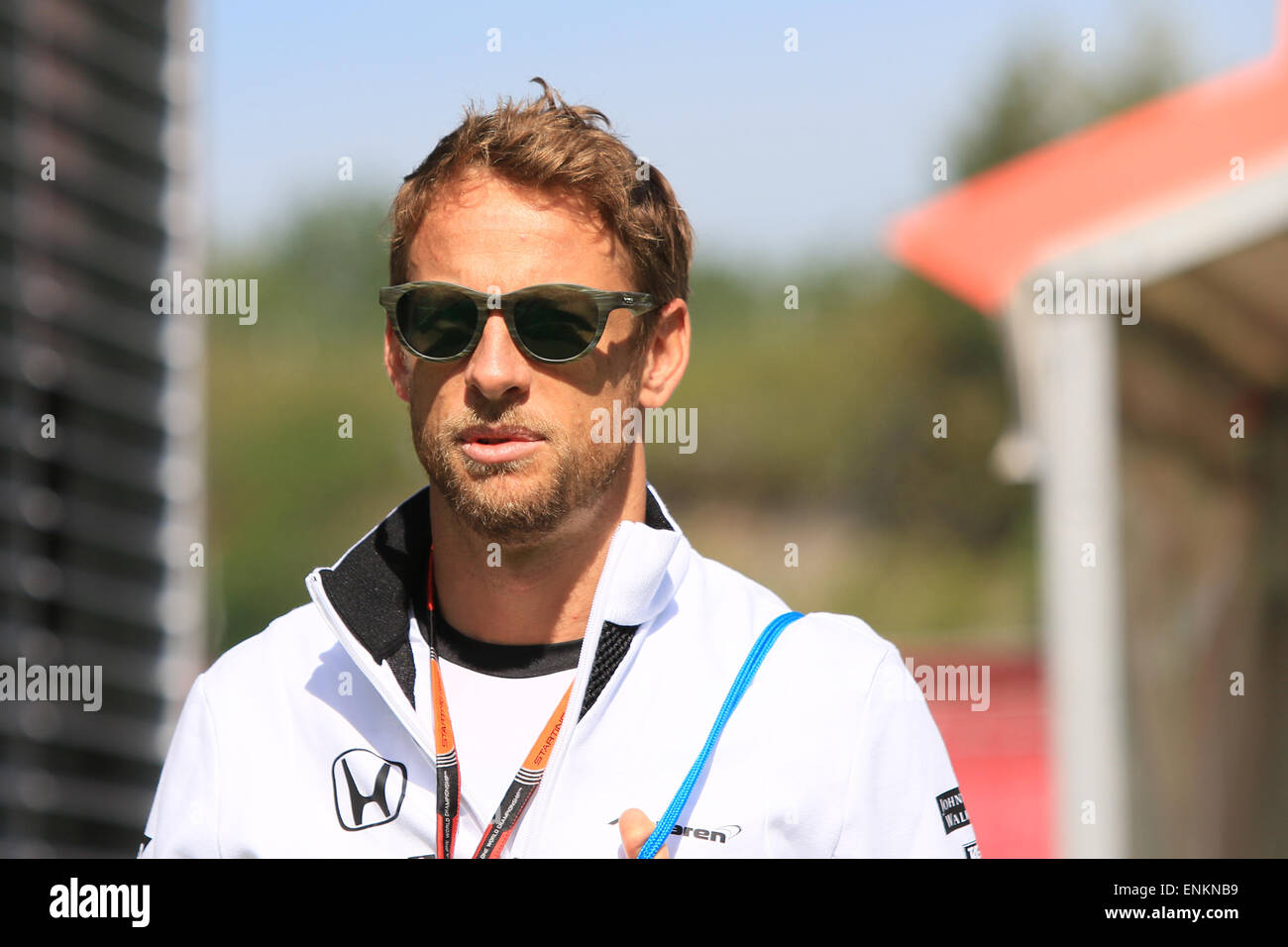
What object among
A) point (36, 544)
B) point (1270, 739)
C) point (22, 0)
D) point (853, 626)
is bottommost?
point (1270, 739)

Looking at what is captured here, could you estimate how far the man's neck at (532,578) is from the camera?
2.02 meters

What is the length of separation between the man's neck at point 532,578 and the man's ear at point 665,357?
0.14 m

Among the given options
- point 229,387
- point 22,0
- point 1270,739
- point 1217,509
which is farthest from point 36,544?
point 229,387

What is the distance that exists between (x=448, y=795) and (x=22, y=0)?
10.6 ft

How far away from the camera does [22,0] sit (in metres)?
4.01

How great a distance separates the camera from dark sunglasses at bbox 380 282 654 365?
1.91 m

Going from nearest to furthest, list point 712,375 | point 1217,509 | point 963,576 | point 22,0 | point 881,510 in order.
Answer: point 22,0 < point 1217,509 < point 712,375 < point 963,576 < point 881,510

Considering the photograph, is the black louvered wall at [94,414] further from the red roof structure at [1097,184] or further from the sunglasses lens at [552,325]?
the sunglasses lens at [552,325]

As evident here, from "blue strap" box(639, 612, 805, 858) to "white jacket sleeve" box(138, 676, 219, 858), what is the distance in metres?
0.66

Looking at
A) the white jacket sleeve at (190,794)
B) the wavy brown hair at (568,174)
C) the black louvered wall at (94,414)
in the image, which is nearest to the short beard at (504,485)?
the wavy brown hair at (568,174)
